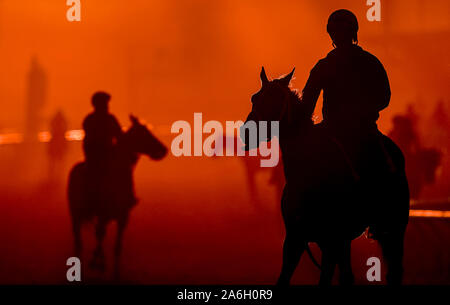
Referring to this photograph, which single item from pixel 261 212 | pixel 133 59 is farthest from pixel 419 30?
pixel 133 59

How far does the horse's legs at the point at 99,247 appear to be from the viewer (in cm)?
548

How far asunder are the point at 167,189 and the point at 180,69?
2.39 m

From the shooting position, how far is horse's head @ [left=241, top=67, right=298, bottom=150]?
334 centimetres

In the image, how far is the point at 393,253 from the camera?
12.0ft

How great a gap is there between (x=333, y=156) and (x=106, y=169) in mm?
2672

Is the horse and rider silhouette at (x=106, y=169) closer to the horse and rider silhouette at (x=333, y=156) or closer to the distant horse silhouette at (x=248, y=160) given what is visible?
the distant horse silhouette at (x=248, y=160)

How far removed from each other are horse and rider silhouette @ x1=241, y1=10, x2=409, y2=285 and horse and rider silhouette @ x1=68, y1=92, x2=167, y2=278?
6.96ft

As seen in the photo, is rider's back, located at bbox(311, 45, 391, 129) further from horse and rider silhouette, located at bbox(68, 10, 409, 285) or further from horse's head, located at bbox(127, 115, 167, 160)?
horse's head, located at bbox(127, 115, 167, 160)

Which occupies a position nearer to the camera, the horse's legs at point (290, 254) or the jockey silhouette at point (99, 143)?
the horse's legs at point (290, 254)

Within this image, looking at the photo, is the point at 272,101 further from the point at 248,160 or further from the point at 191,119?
the point at 191,119

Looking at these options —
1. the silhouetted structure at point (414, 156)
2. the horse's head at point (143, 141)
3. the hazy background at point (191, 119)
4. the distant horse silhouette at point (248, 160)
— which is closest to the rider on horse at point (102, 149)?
the horse's head at point (143, 141)

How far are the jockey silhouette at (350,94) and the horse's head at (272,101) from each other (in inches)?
5.1

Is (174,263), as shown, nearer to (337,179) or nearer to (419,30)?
(337,179)

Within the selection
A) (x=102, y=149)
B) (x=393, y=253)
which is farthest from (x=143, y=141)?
(x=393, y=253)
